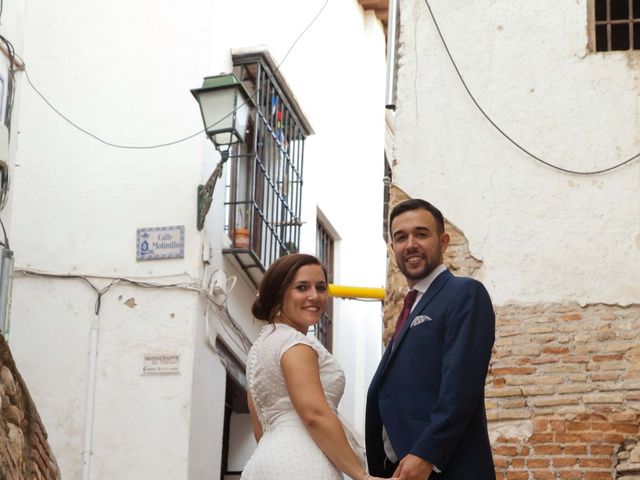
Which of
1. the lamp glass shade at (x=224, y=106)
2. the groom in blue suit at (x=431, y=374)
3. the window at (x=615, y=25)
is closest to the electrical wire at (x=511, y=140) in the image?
the window at (x=615, y=25)

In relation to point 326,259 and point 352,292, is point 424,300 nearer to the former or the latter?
point 352,292

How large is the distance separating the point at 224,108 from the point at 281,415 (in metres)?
6.54

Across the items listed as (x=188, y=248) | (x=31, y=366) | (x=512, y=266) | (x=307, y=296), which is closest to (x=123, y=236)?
(x=188, y=248)

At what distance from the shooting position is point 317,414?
4.22 m

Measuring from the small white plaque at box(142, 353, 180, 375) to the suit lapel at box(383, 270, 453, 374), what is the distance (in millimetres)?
6675

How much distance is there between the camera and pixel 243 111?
418 inches

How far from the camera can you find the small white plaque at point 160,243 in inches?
448

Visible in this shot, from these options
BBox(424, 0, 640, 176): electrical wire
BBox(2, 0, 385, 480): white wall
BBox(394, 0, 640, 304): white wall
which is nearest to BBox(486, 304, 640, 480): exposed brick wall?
BBox(394, 0, 640, 304): white wall

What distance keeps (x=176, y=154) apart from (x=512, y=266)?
16.3 feet

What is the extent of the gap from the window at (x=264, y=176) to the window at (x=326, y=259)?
1.65 meters

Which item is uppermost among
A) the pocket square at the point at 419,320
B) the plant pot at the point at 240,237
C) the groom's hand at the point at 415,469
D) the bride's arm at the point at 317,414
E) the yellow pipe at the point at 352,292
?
the plant pot at the point at 240,237

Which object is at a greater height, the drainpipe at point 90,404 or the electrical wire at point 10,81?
the electrical wire at point 10,81

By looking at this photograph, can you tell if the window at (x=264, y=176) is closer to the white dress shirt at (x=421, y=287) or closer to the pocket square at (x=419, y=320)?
the white dress shirt at (x=421, y=287)

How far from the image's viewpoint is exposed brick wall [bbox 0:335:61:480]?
23.4ft
